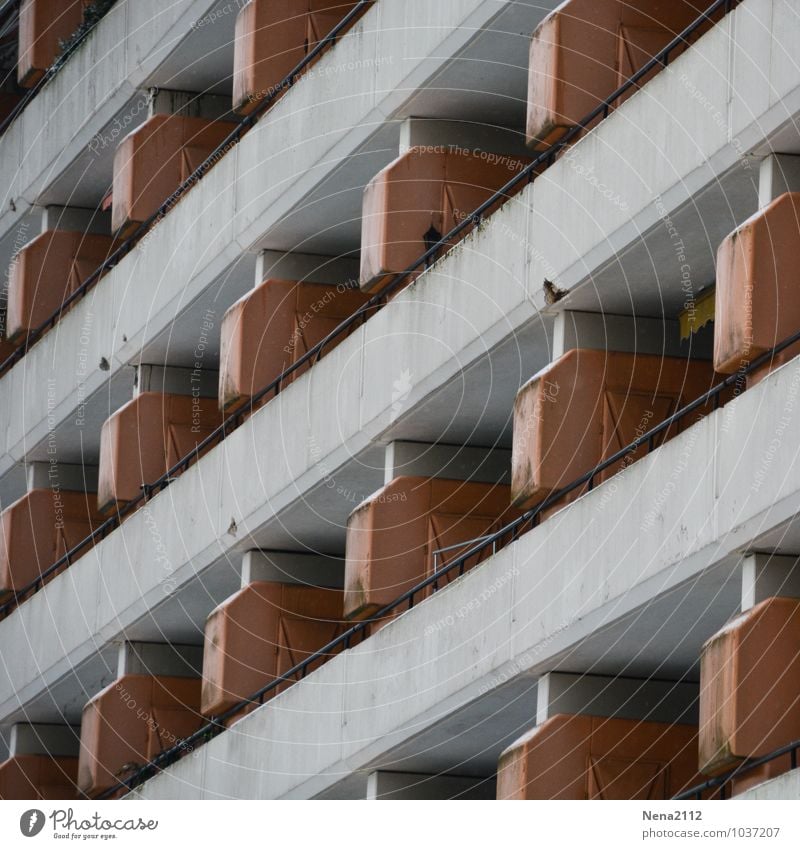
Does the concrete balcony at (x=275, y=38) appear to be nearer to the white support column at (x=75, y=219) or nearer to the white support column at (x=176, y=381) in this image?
the white support column at (x=176, y=381)

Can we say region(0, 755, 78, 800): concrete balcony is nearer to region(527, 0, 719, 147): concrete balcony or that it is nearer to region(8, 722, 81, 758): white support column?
region(8, 722, 81, 758): white support column

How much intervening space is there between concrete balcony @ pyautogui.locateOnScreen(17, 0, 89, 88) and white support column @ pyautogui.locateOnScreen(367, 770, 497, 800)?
57.7ft

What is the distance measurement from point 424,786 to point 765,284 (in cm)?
992

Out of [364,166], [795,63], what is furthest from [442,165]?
[795,63]

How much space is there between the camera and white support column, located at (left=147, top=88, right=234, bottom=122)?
44281 millimetres

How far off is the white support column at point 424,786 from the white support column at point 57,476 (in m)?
13.9

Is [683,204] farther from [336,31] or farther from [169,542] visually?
[169,542]

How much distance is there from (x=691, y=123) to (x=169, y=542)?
14.3 m

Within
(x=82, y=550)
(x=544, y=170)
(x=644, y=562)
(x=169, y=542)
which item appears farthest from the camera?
(x=82, y=550)

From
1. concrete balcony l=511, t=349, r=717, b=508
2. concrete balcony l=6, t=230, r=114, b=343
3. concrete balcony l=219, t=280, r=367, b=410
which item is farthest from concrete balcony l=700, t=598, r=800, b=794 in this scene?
concrete balcony l=6, t=230, r=114, b=343

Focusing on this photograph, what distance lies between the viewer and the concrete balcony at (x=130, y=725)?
42000mm

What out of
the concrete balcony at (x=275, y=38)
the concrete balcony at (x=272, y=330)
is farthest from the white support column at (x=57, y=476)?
the concrete balcony at (x=275, y=38)

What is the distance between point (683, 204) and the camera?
2906cm
